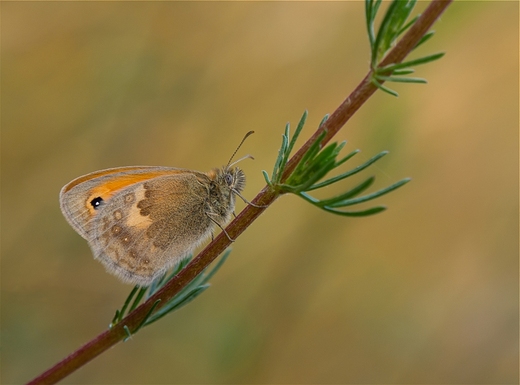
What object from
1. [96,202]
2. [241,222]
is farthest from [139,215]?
[241,222]

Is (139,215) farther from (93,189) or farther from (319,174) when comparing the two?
(319,174)

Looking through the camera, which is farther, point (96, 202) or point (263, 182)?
point (263, 182)

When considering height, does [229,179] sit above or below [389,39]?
below

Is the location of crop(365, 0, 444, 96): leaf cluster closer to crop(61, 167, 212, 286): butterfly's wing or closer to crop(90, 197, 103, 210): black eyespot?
crop(61, 167, 212, 286): butterfly's wing

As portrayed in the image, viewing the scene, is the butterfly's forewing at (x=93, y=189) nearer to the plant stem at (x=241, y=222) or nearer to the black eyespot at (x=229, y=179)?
the black eyespot at (x=229, y=179)

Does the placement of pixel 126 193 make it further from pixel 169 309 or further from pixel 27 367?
pixel 27 367

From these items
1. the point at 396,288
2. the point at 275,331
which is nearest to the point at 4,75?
the point at 275,331

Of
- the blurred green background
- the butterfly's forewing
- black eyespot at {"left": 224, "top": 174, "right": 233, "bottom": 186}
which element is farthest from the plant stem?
the blurred green background
